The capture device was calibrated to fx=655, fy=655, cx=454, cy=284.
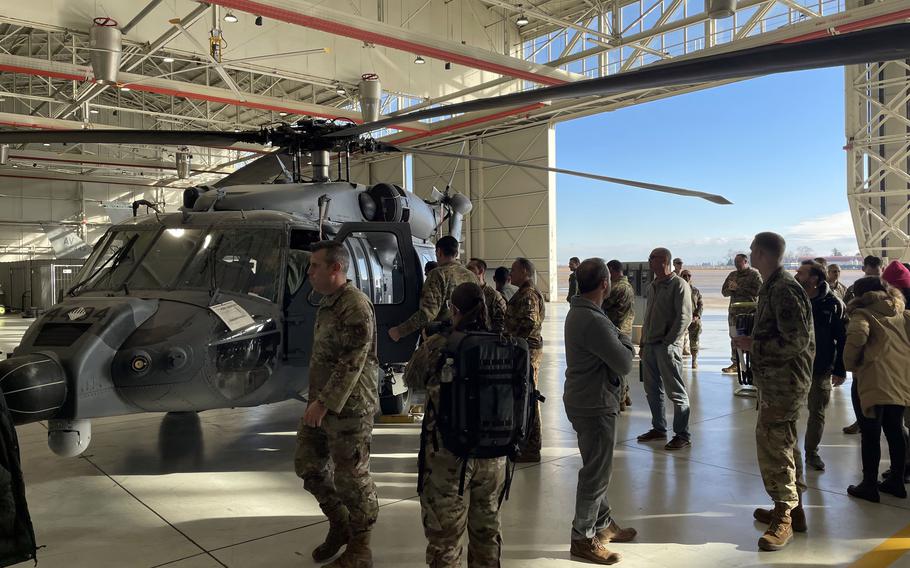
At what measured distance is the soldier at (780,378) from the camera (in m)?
3.79

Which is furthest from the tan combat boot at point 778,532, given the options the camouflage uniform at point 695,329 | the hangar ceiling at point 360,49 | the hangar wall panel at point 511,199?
the hangar wall panel at point 511,199

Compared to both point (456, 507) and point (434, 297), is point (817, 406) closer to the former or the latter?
point (434, 297)

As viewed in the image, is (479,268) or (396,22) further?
(396,22)

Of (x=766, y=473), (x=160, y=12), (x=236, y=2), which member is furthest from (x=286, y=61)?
(x=766, y=473)

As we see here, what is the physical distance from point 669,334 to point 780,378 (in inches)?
77.4

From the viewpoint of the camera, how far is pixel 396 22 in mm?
16562

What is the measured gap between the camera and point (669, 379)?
5777 millimetres

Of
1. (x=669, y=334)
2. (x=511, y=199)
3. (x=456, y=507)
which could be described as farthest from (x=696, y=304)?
(x=511, y=199)

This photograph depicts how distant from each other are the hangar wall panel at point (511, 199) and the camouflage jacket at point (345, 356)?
22229 millimetres

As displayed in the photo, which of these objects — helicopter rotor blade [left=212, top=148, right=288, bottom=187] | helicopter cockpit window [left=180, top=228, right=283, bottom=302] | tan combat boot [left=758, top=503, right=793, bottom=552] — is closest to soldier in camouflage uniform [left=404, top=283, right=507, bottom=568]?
tan combat boot [left=758, top=503, right=793, bottom=552]

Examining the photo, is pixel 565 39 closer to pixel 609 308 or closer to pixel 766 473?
pixel 609 308

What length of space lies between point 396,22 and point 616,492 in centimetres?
1461

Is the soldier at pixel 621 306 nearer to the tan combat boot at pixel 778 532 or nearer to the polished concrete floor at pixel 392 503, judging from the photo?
the polished concrete floor at pixel 392 503

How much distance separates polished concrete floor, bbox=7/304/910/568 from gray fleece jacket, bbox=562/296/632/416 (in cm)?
91
